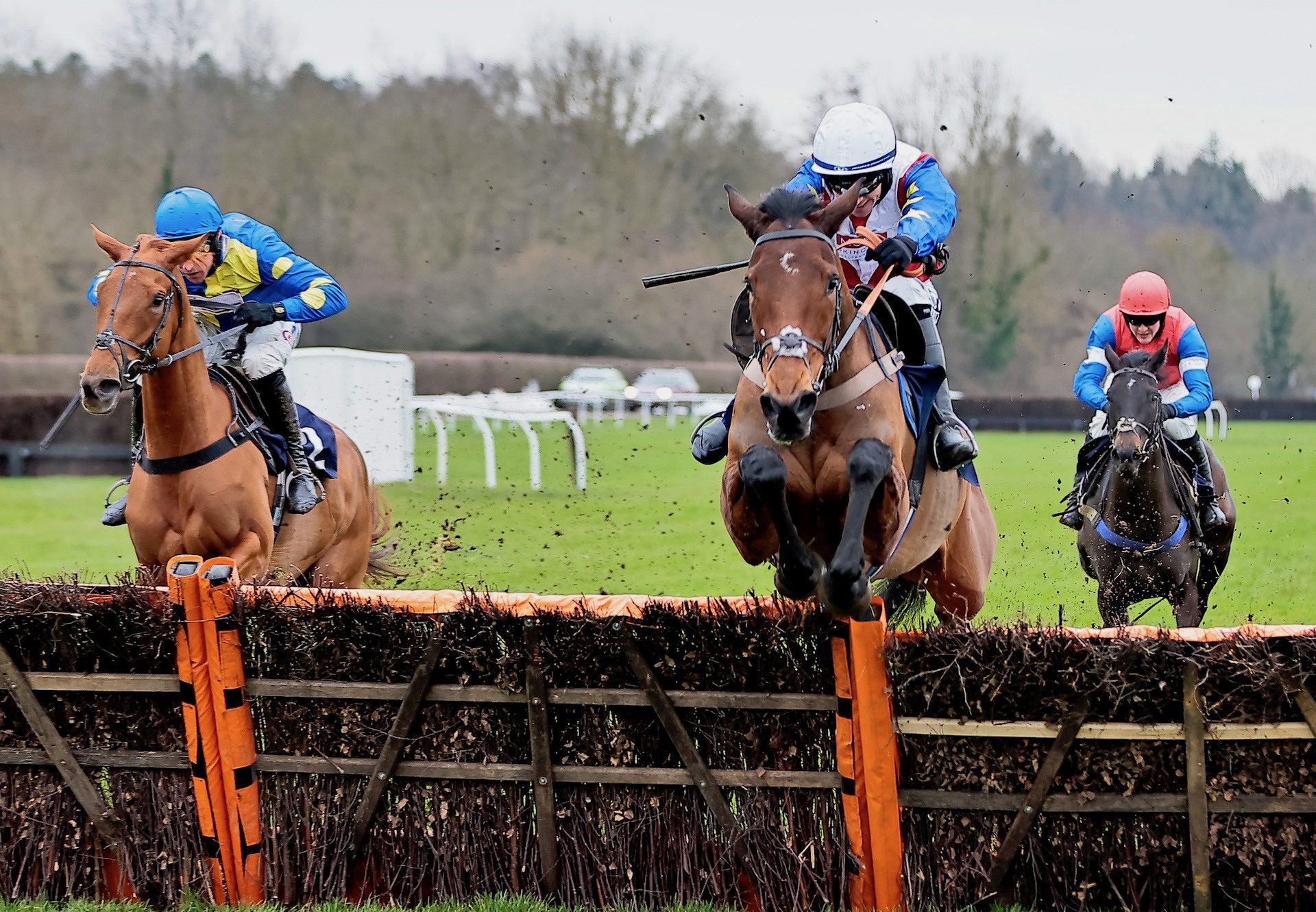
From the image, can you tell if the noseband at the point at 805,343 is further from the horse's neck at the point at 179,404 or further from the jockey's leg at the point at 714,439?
the horse's neck at the point at 179,404

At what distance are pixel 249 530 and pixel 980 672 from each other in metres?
3.07

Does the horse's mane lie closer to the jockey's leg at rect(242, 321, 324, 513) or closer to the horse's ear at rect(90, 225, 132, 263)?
the horse's ear at rect(90, 225, 132, 263)

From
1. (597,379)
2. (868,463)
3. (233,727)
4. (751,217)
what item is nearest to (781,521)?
(868,463)

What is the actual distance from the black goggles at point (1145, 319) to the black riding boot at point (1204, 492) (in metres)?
0.60

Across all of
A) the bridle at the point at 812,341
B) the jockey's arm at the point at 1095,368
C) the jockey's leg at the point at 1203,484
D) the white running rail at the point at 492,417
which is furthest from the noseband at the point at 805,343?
the white running rail at the point at 492,417

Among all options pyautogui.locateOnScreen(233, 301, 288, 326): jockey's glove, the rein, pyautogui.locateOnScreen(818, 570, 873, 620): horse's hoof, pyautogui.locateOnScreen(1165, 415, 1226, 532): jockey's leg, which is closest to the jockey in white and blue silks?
the rein

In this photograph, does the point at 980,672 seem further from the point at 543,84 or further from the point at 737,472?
the point at 543,84

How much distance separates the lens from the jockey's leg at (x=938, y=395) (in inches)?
170

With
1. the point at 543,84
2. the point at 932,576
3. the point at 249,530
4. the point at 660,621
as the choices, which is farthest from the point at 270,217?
the point at 660,621

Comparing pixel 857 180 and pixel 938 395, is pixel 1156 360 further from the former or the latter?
pixel 857 180

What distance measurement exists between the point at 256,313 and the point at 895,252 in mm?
2758

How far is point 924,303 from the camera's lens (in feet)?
14.8

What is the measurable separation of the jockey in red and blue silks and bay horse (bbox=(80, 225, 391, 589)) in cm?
363

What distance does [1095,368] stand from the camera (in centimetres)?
602
